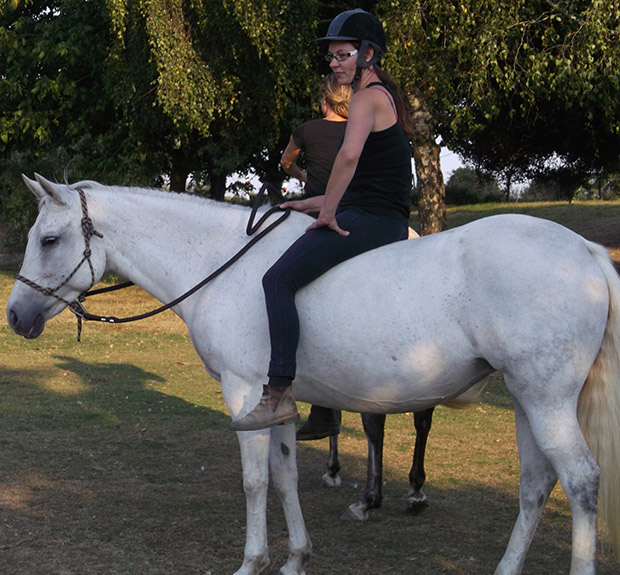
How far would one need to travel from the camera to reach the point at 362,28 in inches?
157

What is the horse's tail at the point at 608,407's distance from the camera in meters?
3.74

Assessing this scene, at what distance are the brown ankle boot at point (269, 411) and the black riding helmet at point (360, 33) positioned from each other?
1.68 metres

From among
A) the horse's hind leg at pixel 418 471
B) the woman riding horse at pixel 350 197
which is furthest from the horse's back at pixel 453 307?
the horse's hind leg at pixel 418 471

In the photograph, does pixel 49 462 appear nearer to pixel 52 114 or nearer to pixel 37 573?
pixel 37 573

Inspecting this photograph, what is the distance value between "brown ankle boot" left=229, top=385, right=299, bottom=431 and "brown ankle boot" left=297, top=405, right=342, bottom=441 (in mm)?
1811

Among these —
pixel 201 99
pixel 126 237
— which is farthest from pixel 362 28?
pixel 201 99

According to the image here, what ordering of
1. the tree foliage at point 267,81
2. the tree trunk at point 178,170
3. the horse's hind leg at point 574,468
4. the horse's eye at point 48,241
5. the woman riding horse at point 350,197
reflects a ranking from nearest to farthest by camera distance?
the horse's hind leg at point 574,468 → the woman riding horse at point 350,197 → the horse's eye at point 48,241 → the tree foliage at point 267,81 → the tree trunk at point 178,170

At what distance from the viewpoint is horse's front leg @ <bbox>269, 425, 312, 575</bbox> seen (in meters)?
4.43

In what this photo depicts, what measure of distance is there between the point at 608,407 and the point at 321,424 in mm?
2482

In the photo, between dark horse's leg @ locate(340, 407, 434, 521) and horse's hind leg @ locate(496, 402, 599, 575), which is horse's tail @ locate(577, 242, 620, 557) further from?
dark horse's leg @ locate(340, 407, 434, 521)

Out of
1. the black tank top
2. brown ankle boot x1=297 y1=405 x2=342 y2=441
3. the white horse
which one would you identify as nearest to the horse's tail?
the white horse

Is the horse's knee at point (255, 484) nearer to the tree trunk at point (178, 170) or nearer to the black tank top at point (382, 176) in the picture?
the black tank top at point (382, 176)

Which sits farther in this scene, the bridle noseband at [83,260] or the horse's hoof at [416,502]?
the horse's hoof at [416,502]

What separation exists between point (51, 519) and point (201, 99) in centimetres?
1104
